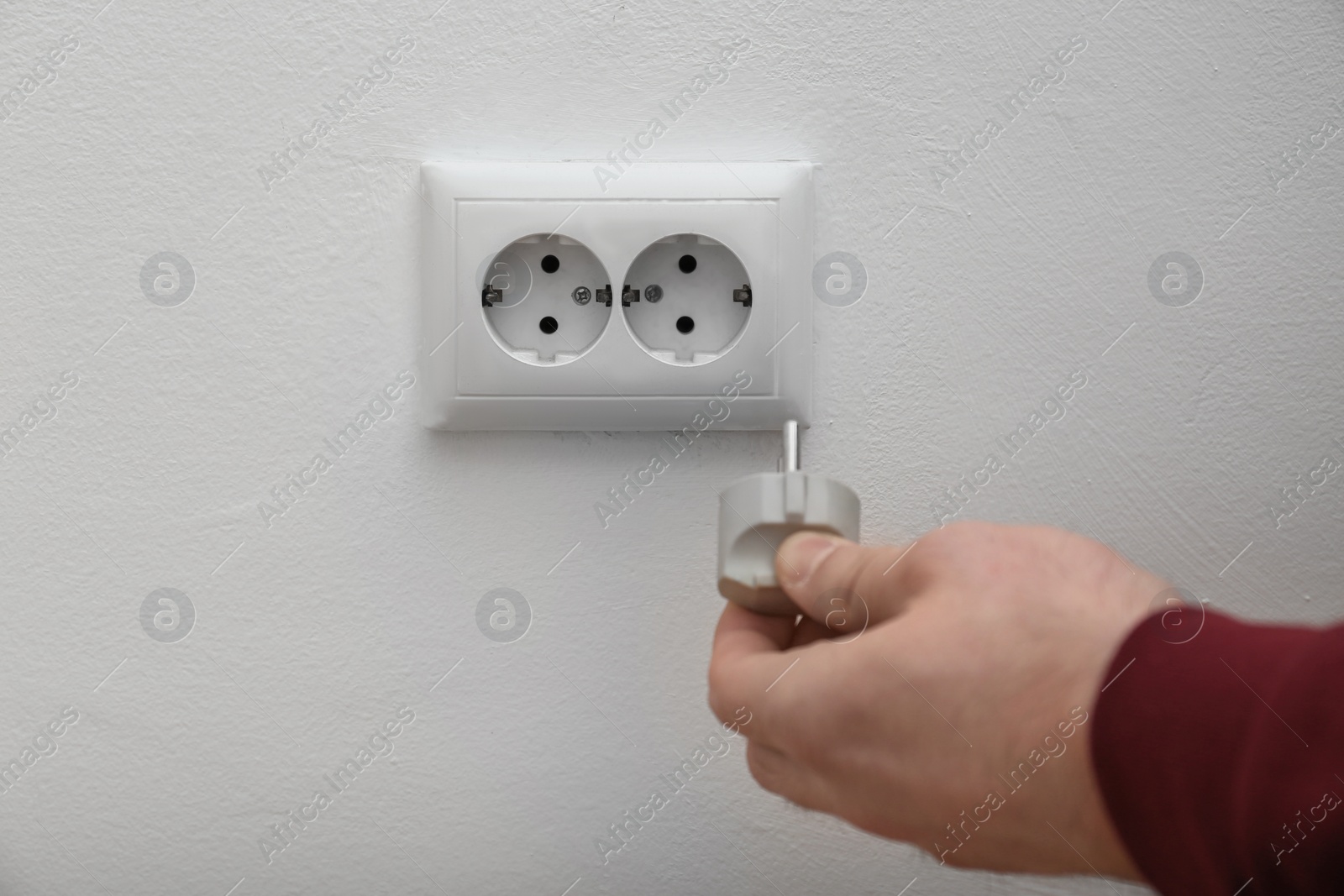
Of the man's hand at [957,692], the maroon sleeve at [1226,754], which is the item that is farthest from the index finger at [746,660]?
the maroon sleeve at [1226,754]

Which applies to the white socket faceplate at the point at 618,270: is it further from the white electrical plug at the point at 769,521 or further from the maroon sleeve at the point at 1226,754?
the maroon sleeve at the point at 1226,754

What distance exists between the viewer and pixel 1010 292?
16.5 inches

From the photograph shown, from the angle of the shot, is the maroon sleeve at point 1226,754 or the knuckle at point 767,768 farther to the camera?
the knuckle at point 767,768

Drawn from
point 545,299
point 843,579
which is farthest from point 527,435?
point 843,579

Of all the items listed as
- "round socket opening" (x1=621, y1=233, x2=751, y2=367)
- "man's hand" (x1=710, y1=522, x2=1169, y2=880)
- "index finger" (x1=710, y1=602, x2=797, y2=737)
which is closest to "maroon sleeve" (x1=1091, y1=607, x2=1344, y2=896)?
"man's hand" (x1=710, y1=522, x2=1169, y2=880)

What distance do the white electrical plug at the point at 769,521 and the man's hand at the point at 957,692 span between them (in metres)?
0.01

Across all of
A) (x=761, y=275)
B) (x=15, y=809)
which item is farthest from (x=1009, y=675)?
(x=15, y=809)

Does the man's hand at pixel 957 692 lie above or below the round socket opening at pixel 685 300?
below

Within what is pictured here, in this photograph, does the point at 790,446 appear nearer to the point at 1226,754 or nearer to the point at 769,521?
the point at 769,521

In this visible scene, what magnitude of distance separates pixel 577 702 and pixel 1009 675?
0.71ft

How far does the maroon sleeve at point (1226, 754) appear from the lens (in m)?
0.22

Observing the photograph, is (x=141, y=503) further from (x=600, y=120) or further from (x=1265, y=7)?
(x=1265, y=7)

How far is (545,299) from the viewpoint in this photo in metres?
0.42

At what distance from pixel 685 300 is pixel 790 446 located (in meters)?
0.09
